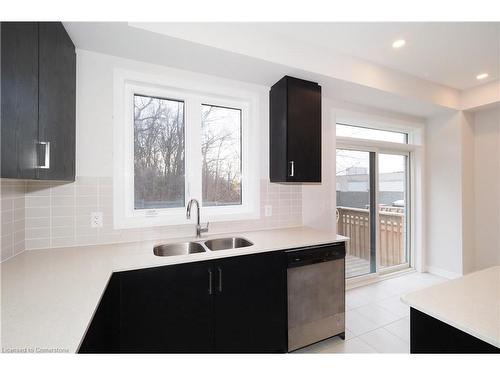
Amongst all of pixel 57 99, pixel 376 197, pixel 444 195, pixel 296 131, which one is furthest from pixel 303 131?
pixel 444 195

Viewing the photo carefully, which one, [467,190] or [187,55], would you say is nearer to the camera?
[187,55]

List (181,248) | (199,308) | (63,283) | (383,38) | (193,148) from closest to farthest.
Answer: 1. (63,283)
2. (199,308)
3. (181,248)
4. (383,38)
5. (193,148)

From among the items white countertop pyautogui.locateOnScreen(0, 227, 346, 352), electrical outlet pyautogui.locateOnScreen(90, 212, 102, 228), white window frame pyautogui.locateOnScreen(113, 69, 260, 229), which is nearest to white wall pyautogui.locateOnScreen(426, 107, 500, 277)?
white countertop pyautogui.locateOnScreen(0, 227, 346, 352)

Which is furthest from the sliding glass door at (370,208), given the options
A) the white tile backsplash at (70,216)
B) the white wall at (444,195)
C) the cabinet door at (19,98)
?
the cabinet door at (19,98)

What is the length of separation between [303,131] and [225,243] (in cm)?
132

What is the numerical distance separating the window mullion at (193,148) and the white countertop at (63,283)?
20.4 inches

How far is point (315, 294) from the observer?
1.88 meters

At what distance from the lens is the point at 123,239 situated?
1.91 m

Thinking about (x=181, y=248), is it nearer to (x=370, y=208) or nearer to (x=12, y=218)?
(x=12, y=218)
